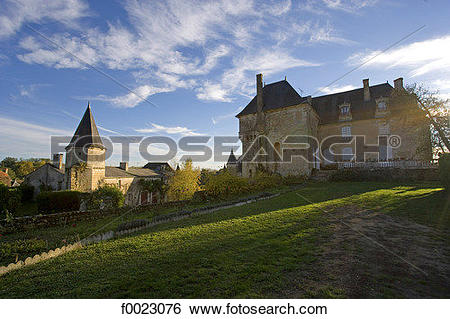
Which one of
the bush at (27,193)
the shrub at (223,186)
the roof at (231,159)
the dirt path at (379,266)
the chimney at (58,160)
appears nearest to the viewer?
the dirt path at (379,266)

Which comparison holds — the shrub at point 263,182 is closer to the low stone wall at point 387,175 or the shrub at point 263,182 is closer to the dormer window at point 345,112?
the low stone wall at point 387,175

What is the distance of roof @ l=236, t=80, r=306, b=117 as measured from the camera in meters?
20.7

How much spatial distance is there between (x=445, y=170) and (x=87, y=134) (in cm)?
2624

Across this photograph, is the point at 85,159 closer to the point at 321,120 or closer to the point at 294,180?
the point at 294,180

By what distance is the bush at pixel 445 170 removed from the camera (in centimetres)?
834

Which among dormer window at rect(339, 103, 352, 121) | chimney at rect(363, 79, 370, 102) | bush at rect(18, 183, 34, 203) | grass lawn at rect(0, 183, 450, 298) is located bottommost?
bush at rect(18, 183, 34, 203)

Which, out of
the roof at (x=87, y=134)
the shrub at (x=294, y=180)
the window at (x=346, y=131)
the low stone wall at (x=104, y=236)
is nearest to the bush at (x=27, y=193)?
the roof at (x=87, y=134)

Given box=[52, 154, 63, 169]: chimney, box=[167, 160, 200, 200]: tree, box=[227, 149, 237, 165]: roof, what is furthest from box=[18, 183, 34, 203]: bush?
box=[227, 149, 237, 165]: roof

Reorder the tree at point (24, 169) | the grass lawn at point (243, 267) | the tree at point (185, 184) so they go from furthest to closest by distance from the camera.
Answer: the tree at point (24, 169) < the tree at point (185, 184) < the grass lawn at point (243, 267)

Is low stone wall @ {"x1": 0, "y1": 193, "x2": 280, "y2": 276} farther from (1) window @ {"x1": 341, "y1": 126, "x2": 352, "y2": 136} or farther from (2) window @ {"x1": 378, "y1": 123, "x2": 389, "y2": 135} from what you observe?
(2) window @ {"x1": 378, "y1": 123, "x2": 389, "y2": 135}

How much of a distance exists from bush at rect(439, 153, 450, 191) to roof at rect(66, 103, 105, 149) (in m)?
25.0

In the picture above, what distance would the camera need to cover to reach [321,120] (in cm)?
2430

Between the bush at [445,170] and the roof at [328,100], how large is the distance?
12545mm
